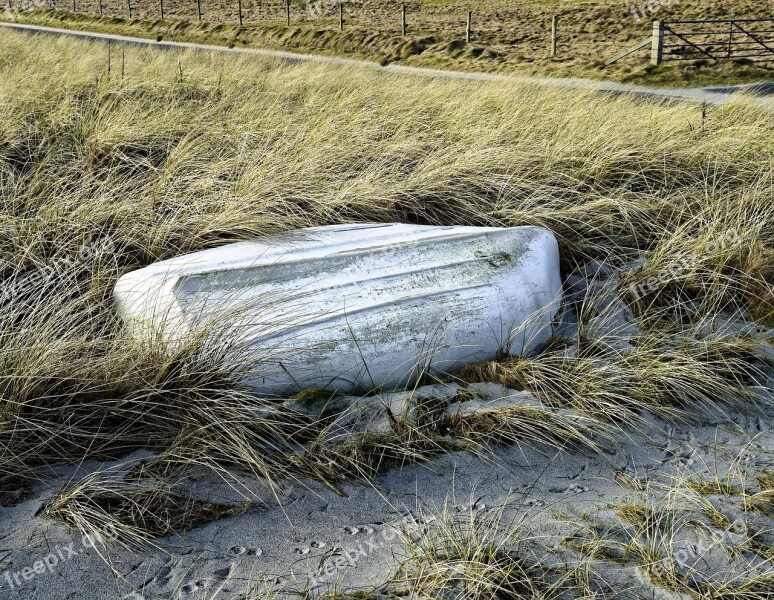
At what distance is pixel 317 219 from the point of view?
4.51 meters

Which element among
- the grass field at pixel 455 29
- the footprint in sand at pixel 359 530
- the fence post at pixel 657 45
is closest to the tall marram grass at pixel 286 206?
the footprint in sand at pixel 359 530

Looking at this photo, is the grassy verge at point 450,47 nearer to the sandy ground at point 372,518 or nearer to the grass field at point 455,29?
the grass field at point 455,29

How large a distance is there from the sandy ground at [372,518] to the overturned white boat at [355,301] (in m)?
0.50

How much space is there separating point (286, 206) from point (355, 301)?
43.7 inches

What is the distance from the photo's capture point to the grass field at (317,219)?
2986 mm

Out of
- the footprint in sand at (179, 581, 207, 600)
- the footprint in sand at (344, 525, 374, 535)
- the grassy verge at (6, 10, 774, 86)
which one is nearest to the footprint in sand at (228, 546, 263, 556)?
the footprint in sand at (179, 581, 207, 600)

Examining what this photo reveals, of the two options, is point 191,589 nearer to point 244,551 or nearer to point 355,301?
point 244,551

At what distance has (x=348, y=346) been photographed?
3.43 m

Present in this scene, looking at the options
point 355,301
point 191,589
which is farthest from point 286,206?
point 191,589

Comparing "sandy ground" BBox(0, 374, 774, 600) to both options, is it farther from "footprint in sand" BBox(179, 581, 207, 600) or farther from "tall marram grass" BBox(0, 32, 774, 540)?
"tall marram grass" BBox(0, 32, 774, 540)

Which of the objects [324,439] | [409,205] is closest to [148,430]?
[324,439]

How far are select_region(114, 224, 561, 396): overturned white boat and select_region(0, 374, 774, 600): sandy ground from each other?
498 millimetres

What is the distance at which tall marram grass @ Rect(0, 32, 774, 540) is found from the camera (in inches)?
119

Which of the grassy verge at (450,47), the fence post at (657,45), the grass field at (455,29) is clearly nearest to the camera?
the grassy verge at (450,47)
